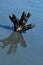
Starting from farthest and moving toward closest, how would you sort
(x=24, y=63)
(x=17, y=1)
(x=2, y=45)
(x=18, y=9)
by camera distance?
1. (x=17, y=1)
2. (x=18, y=9)
3. (x=2, y=45)
4. (x=24, y=63)

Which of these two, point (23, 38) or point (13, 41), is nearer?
point (13, 41)

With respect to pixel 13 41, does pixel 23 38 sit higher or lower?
higher

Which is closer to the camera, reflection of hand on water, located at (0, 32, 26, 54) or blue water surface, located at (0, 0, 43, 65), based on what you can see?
blue water surface, located at (0, 0, 43, 65)

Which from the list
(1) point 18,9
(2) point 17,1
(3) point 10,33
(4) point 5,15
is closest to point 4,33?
(3) point 10,33

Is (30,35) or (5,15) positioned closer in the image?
(30,35)

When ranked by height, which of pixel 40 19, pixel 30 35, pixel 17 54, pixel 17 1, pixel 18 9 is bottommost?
pixel 17 54

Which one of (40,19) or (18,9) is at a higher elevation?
(18,9)

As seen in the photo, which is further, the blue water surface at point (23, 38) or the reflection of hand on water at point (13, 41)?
the reflection of hand on water at point (13, 41)

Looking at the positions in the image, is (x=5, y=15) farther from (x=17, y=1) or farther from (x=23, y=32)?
(x=17, y=1)
